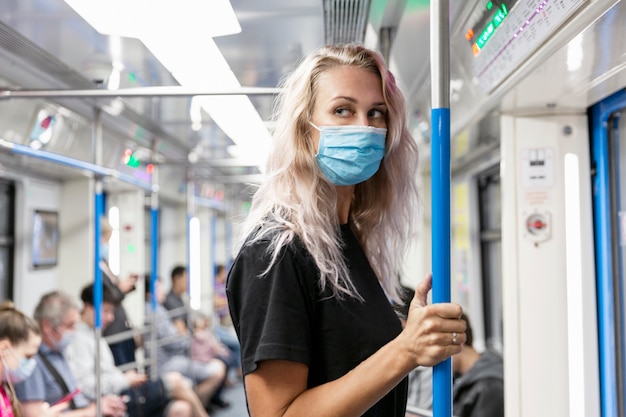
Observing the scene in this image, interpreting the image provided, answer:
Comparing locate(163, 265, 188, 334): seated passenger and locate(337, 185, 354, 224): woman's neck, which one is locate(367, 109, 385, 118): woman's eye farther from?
locate(163, 265, 188, 334): seated passenger

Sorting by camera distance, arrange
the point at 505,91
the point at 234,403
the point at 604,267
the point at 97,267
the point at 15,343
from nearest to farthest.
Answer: the point at 505,91, the point at 604,267, the point at 15,343, the point at 97,267, the point at 234,403

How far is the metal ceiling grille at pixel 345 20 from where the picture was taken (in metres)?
2.55

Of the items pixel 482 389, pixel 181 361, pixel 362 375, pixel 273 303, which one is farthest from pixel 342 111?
pixel 181 361

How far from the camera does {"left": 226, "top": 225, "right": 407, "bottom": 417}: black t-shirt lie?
1.15 m

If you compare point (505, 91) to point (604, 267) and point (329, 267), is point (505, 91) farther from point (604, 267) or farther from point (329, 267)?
point (329, 267)

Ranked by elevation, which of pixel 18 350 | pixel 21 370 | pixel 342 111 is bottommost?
pixel 21 370

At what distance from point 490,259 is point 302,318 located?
4.51 meters

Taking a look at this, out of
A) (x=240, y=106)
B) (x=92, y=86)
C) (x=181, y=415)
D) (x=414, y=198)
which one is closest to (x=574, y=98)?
(x=414, y=198)

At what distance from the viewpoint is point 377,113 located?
4.56 feet

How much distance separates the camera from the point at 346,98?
1335 millimetres

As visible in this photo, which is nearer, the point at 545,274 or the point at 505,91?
the point at 505,91

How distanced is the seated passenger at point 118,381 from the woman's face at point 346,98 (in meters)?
4.01

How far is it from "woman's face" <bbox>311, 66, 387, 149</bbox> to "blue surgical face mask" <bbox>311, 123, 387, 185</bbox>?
20mm

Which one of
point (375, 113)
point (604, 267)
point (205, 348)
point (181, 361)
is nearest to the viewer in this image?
point (375, 113)
